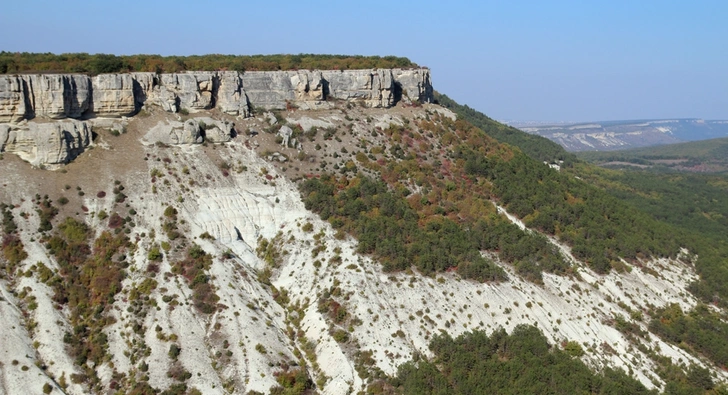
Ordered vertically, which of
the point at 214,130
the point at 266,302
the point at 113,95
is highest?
the point at 113,95

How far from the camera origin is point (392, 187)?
6625 cm

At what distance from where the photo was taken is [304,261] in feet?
177

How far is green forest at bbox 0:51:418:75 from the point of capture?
6169 centimetres

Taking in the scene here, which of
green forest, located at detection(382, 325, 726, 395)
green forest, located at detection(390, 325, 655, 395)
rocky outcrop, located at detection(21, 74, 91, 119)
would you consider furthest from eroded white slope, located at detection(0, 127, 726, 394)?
rocky outcrop, located at detection(21, 74, 91, 119)

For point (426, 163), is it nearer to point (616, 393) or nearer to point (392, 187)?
point (392, 187)

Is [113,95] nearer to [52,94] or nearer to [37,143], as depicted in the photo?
[52,94]

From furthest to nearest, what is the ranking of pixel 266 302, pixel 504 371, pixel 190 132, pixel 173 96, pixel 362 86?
pixel 362 86, pixel 173 96, pixel 190 132, pixel 266 302, pixel 504 371

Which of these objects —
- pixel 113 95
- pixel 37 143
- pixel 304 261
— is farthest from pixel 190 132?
pixel 304 261

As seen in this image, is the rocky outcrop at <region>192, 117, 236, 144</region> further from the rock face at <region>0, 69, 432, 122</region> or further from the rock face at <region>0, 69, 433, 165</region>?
the rock face at <region>0, 69, 432, 122</region>

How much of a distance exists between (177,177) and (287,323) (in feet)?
68.6

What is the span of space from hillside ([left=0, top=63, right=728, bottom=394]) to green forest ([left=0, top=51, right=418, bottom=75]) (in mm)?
3257

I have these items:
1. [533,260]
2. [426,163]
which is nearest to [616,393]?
[533,260]

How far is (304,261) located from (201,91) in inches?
1096

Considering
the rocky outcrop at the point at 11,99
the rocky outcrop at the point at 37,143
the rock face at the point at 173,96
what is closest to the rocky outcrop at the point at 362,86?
the rock face at the point at 173,96
